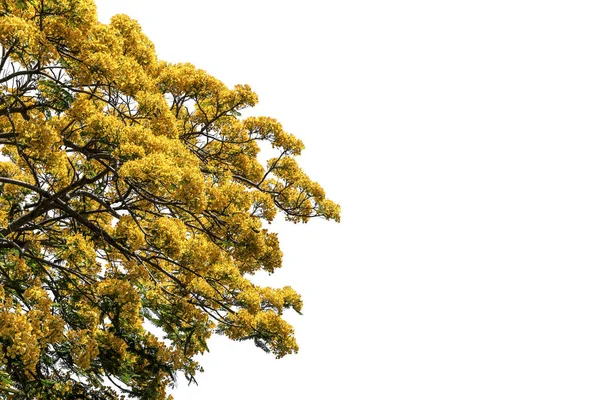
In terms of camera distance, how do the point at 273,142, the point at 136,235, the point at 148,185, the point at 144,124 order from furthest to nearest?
the point at 273,142 < the point at 144,124 < the point at 136,235 < the point at 148,185

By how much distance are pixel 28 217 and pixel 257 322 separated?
422 cm

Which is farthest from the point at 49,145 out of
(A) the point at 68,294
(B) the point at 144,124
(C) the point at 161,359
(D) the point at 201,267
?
(C) the point at 161,359

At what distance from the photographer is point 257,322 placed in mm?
12352

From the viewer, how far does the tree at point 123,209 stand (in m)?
9.85

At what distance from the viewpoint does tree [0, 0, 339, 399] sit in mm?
9852

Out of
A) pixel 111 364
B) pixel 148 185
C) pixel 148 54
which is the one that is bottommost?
pixel 111 364

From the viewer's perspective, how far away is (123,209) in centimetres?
1148

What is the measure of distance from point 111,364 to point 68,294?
63.5 inches

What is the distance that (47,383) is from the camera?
11422 millimetres

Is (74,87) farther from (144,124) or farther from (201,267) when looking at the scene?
(201,267)

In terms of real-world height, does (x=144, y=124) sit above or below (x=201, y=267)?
above

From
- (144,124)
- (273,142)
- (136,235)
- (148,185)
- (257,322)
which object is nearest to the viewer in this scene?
(148,185)

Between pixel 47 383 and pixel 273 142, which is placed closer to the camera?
pixel 47 383

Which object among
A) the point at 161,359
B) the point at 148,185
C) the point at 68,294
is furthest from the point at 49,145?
the point at 161,359
